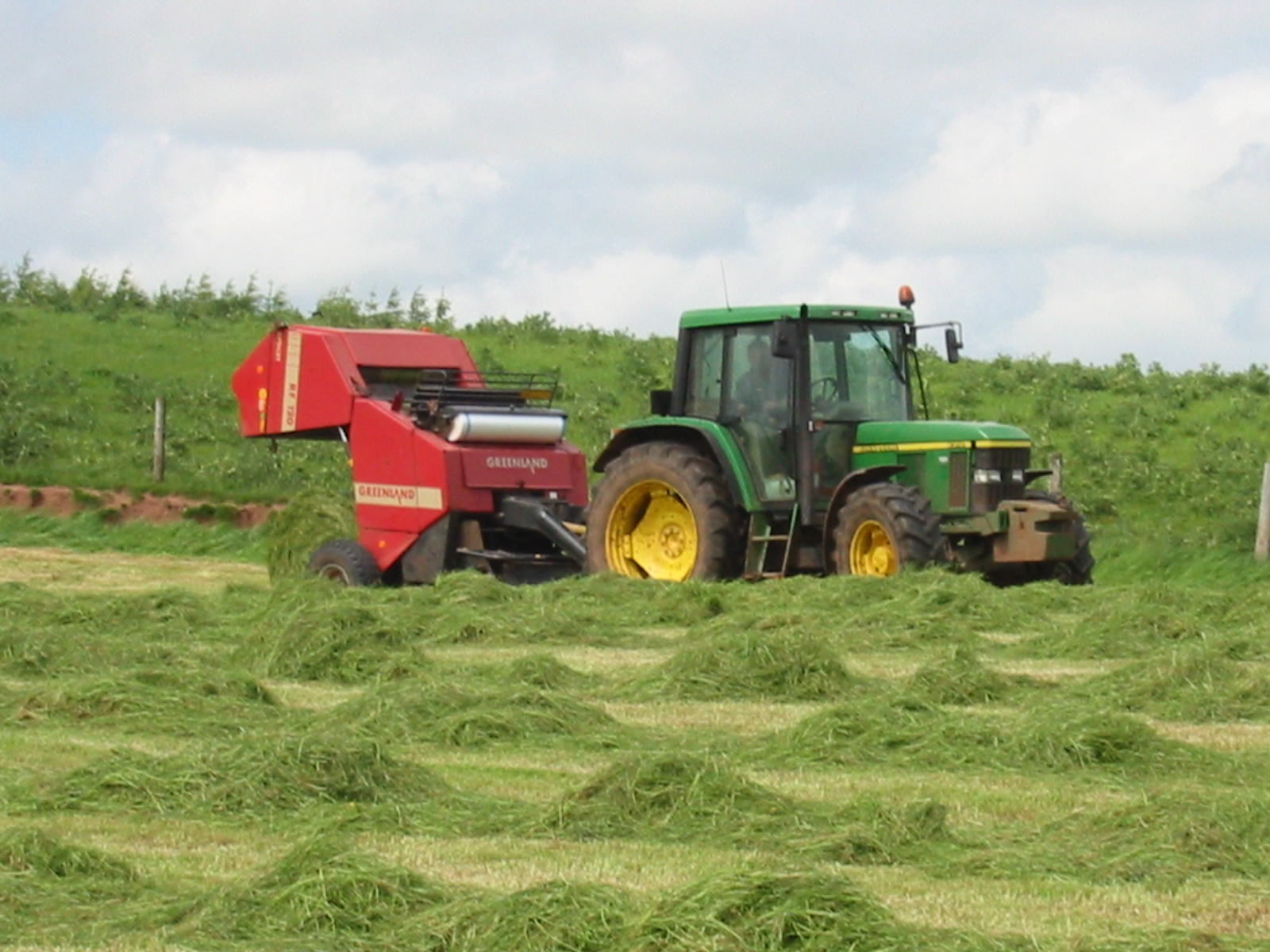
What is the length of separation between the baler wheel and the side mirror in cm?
384

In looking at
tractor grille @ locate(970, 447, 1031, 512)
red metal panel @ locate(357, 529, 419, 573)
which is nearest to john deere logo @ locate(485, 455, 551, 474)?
red metal panel @ locate(357, 529, 419, 573)

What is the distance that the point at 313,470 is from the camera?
28.3 meters

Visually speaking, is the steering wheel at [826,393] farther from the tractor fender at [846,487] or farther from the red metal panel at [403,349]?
the red metal panel at [403,349]

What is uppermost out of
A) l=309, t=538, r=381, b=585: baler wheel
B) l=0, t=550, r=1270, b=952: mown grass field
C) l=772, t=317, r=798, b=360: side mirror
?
l=772, t=317, r=798, b=360: side mirror

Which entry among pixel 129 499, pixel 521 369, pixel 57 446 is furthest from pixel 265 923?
pixel 521 369

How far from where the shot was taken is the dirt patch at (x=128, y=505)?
24.2 metres

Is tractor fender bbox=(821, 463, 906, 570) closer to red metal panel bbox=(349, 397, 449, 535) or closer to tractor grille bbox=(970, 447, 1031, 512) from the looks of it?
tractor grille bbox=(970, 447, 1031, 512)

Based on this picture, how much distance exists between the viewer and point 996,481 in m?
16.0

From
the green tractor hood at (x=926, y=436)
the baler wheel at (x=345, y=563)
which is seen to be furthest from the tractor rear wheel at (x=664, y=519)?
the baler wheel at (x=345, y=563)

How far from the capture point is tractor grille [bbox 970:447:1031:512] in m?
15.8

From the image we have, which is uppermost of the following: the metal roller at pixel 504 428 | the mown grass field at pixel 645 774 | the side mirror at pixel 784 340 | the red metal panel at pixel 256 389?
the side mirror at pixel 784 340

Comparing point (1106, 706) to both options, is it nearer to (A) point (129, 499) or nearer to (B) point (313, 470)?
(A) point (129, 499)

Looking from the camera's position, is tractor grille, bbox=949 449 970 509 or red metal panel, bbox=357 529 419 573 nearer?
tractor grille, bbox=949 449 970 509

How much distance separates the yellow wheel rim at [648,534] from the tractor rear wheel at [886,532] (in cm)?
160
